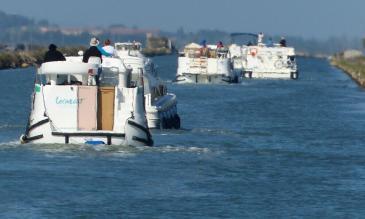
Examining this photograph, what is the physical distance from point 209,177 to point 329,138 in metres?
12.2

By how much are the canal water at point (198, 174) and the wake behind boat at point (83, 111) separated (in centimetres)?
28

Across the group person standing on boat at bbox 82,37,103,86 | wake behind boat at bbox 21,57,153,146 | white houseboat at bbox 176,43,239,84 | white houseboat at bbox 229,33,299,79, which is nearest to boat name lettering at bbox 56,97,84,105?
wake behind boat at bbox 21,57,153,146

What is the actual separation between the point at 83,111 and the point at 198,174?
416 centimetres

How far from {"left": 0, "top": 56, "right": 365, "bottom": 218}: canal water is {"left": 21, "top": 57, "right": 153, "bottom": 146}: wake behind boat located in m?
0.28

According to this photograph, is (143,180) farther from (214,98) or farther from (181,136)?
(214,98)

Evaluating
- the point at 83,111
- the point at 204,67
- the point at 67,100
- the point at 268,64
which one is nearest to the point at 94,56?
the point at 67,100

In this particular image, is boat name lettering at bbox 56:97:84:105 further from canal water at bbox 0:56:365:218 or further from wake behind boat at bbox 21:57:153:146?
canal water at bbox 0:56:365:218

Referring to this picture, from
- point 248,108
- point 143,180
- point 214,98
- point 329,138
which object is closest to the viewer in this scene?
point 143,180

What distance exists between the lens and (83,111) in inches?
1262

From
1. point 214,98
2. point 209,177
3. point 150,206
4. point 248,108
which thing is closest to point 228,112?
point 248,108

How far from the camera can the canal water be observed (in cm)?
2419

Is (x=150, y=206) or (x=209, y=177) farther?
(x=209, y=177)

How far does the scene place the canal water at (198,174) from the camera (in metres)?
24.2

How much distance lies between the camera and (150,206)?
79.7 ft
